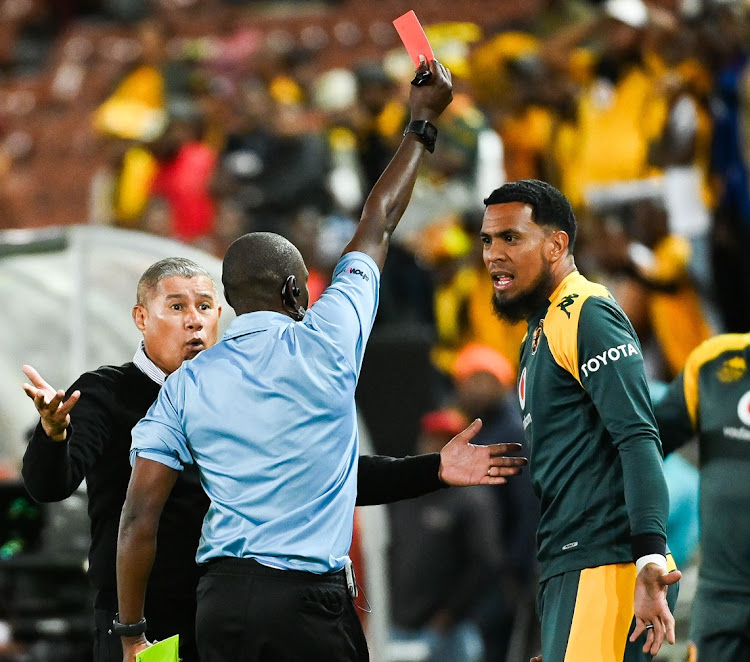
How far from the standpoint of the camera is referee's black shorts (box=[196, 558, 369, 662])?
3777 mm

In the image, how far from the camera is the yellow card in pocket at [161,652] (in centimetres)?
384

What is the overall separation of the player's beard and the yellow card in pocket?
4.52 feet

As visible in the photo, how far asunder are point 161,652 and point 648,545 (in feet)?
4.48

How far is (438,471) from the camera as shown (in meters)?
4.29

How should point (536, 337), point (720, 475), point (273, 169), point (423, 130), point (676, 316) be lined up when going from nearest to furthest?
point (536, 337) → point (423, 130) → point (720, 475) → point (676, 316) → point (273, 169)

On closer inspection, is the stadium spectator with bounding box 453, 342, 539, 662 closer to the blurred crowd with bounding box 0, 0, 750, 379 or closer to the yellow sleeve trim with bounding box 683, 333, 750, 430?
the blurred crowd with bounding box 0, 0, 750, 379

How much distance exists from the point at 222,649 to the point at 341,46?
37.4 ft

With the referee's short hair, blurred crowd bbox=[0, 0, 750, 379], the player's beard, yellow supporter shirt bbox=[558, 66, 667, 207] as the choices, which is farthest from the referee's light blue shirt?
yellow supporter shirt bbox=[558, 66, 667, 207]

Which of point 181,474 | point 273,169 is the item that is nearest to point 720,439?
point 181,474

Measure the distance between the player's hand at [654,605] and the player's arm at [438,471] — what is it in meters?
0.68

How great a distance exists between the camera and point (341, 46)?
573 inches

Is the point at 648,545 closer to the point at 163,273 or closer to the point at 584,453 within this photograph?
the point at 584,453

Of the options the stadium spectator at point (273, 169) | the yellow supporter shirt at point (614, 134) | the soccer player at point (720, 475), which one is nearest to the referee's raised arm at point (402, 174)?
the soccer player at point (720, 475)

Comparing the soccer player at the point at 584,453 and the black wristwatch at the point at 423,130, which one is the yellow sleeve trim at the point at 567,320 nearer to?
the soccer player at the point at 584,453
